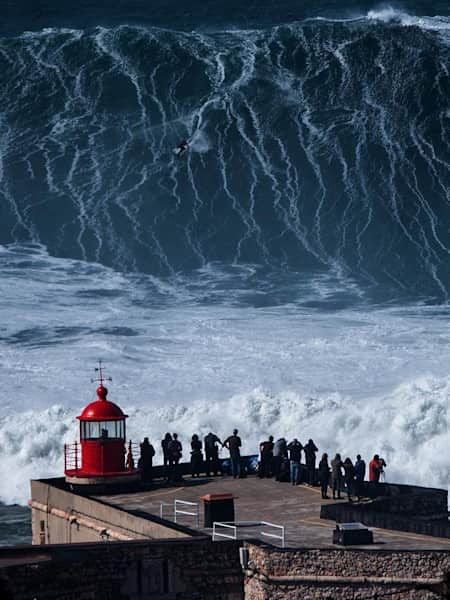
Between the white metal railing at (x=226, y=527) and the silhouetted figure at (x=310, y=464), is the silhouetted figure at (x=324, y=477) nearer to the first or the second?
the silhouetted figure at (x=310, y=464)

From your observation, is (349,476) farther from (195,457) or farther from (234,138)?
(234,138)

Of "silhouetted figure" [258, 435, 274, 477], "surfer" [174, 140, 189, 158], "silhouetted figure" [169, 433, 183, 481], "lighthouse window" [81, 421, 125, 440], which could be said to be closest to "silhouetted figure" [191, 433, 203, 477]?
"silhouetted figure" [169, 433, 183, 481]

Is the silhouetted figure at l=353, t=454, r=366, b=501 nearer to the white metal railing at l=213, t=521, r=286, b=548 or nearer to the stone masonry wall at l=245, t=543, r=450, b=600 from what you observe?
the white metal railing at l=213, t=521, r=286, b=548

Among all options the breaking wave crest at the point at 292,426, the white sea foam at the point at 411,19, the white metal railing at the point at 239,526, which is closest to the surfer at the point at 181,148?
the white sea foam at the point at 411,19

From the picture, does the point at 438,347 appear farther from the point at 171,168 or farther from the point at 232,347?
the point at 171,168

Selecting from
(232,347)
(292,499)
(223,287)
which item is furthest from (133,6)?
(292,499)
